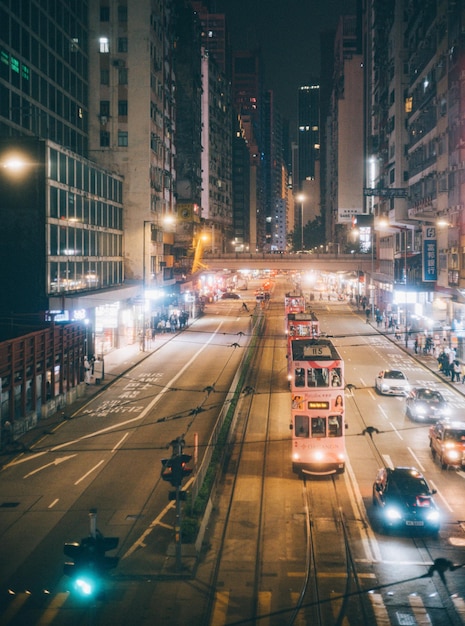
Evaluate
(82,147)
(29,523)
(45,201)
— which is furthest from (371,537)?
(82,147)

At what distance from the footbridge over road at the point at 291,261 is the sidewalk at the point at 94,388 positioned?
33.9m

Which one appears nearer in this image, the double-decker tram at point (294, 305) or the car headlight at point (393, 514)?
the car headlight at point (393, 514)

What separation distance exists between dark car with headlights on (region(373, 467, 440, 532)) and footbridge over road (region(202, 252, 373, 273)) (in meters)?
87.2

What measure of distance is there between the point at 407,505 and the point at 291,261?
89482 mm

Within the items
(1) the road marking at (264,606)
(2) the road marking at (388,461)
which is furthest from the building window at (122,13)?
(1) the road marking at (264,606)

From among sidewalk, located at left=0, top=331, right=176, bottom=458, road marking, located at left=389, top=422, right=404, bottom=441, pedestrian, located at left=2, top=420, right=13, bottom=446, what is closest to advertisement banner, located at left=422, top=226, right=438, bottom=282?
sidewalk, located at left=0, top=331, right=176, bottom=458

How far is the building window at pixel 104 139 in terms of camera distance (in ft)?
249

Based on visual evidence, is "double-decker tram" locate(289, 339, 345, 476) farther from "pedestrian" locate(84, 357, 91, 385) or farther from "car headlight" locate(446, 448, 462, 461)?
"pedestrian" locate(84, 357, 91, 385)

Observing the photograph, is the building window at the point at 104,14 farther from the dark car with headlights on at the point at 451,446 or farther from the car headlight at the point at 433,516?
the car headlight at the point at 433,516

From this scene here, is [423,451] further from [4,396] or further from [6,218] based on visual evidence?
[6,218]

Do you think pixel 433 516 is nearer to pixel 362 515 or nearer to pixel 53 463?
pixel 362 515

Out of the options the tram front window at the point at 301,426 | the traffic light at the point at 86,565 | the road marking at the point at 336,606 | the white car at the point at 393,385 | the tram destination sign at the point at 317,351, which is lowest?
the road marking at the point at 336,606

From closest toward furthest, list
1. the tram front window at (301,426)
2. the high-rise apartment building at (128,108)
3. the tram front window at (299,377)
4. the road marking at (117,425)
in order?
the tram front window at (299,377) → the tram front window at (301,426) → the road marking at (117,425) → the high-rise apartment building at (128,108)

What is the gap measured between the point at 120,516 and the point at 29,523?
2.77 metres
